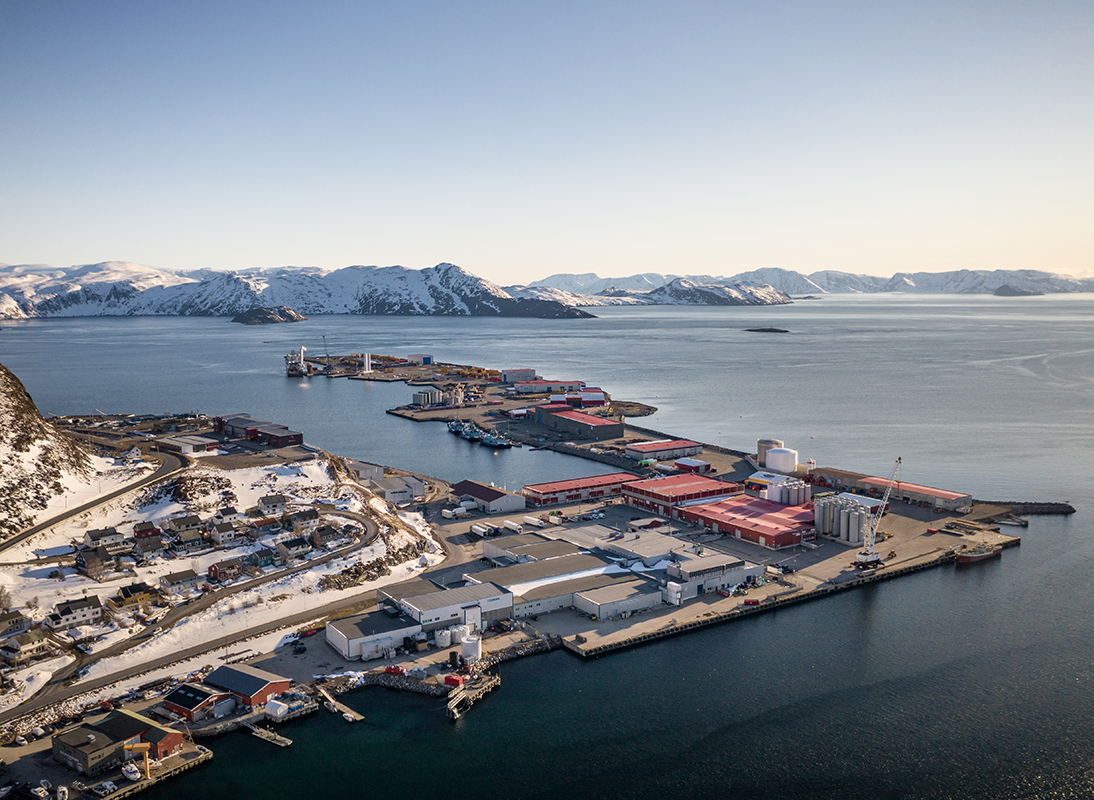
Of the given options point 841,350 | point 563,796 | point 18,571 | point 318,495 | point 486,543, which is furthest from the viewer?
point 841,350

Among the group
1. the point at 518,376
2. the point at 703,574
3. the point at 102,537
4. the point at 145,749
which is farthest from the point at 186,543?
the point at 518,376

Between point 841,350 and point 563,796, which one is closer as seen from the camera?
point 563,796

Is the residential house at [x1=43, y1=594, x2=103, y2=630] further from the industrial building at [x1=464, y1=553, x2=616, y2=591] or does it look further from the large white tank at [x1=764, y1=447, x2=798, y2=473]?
the large white tank at [x1=764, y1=447, x2=798, y2=473]

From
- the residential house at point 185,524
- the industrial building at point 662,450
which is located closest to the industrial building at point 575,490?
the industrial building at point 662,450

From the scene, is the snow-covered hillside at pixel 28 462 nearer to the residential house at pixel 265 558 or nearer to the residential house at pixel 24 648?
the residential house at pixel 24 648

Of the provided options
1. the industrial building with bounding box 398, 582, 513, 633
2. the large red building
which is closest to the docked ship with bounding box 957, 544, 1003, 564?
the large red building

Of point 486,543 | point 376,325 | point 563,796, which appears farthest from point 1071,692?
point 376,325

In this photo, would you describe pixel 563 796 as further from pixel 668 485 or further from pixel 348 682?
pixel 668 485
